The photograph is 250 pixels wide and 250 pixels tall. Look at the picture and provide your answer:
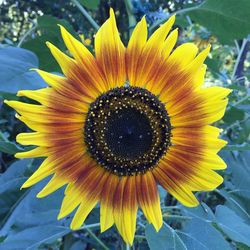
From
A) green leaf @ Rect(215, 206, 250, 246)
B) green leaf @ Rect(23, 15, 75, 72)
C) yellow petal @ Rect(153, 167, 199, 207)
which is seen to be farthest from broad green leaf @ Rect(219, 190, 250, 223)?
green leaf @ Rect(23, 15, 75, 72)

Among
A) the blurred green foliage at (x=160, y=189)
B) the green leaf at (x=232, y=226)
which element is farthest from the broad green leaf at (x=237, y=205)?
the green leaf at (x=232, y=226)

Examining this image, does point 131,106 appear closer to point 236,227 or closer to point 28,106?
point 28,106

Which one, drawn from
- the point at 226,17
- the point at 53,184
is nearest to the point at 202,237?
the point at 53,184

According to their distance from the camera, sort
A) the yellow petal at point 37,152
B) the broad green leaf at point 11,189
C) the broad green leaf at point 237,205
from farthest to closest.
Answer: the broad green leaf at point 237,205, the broad green leaf at point 11,189, the yellow petal at point 37,152

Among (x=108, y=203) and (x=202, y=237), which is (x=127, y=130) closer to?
(x=108, y=203)

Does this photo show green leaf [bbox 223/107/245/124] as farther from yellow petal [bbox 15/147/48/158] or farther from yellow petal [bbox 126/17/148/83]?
yellow petal [bbox 15/147/48/158]

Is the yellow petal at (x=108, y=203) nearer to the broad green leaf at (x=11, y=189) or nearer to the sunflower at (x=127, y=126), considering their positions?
the sunflower at (x=127, y=126)

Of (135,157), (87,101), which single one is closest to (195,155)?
(135,157)
